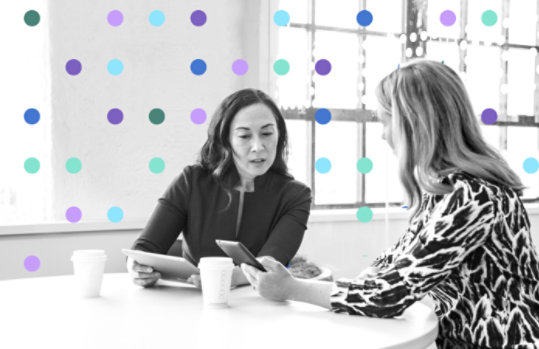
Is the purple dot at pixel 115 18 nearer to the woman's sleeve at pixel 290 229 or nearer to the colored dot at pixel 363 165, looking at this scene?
the woman's sleeve at pixel 290 229

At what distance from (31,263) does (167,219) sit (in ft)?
3.57

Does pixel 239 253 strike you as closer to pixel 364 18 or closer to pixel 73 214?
pixel 73 214

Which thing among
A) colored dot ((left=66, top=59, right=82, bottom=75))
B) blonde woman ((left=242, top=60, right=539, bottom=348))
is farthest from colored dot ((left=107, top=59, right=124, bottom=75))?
blonde woman ((left=242, top=60, right=539, bottom=348))

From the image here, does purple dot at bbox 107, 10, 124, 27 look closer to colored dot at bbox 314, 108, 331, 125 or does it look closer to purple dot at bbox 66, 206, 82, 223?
purple dot at bbox 66, 206, 82, 223

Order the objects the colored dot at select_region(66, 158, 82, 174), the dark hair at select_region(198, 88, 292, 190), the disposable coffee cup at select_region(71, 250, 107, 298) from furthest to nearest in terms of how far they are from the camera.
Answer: the colored dot at select_region(66, 158, 82, 174) < the dark hair at select_region(198, 88, 292, 190) < the disposable coffee cup at select_region(71, 250, 107, 298)

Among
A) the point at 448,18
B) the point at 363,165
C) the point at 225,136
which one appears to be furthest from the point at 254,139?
the point at 448,18

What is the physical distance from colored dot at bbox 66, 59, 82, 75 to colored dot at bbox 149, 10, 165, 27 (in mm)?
428

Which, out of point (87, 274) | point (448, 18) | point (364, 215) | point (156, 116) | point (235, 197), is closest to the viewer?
point (87, 274)

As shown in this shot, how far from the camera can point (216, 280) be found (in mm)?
1192

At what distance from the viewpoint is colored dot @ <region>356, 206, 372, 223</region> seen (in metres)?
3.52

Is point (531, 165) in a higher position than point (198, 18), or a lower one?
lower

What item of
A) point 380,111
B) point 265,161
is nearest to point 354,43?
point 265,161

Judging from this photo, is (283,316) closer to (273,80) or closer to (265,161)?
(265,161)

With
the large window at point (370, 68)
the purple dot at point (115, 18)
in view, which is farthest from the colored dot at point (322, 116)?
the purple dot at point (115, 18)
